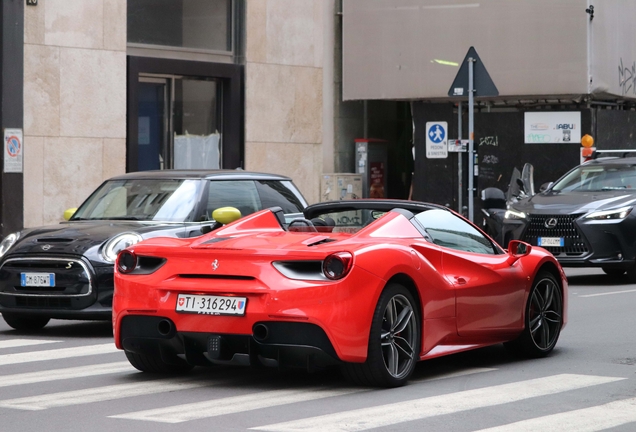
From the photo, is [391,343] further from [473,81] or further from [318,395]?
[473,81]

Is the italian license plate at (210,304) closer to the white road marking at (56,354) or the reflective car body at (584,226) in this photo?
the white road marking at (56,354)

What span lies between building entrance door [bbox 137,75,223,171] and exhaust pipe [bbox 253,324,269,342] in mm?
14828

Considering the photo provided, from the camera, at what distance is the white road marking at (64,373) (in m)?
8.38

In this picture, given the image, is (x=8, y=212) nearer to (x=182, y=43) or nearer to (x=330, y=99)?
(x=182, y=43)

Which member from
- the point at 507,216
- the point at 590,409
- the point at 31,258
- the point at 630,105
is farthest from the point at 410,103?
the point at 590,409

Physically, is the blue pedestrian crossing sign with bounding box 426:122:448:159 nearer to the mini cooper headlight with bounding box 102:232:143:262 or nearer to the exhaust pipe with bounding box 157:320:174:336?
the mini cooper headlight with bounding box 102:232:143:262

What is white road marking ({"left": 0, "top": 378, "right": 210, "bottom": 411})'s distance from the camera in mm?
7348

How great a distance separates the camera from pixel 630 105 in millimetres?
27953

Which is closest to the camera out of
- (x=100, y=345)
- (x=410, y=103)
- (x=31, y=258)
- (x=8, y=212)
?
(x=100, y=345)

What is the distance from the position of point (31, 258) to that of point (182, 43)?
1208cm

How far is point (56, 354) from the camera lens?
9.80m

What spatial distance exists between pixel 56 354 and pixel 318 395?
3093 millimetres

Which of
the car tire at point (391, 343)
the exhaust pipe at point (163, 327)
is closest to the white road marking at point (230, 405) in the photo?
the car tire at point (391, 343)

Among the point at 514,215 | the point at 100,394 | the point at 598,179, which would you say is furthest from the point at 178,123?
the point at 100,394
